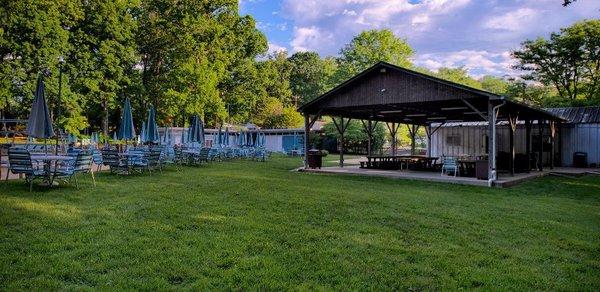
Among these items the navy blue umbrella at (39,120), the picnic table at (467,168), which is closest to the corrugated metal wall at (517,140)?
the picnic table at (467,168)

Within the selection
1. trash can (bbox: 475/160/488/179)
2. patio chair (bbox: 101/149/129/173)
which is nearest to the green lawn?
patio chair (bbox: 101/149/129/173)

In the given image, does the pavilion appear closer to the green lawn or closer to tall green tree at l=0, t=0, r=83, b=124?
the green lawn

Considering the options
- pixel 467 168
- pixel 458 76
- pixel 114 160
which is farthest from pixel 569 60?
pixel 114 160

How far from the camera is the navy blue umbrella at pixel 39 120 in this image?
31.6 ft

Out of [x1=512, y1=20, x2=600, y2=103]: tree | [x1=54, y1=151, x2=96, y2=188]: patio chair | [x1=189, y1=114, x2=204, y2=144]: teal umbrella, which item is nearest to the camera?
[x1=54, y1=151, x2=96, y2=188]: patio chair

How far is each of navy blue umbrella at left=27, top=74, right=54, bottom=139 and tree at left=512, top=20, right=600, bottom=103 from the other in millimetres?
31036

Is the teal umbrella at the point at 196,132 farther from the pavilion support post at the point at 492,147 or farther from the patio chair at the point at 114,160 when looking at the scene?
the pavilion support post at the point at 492,147

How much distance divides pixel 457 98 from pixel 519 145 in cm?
1173

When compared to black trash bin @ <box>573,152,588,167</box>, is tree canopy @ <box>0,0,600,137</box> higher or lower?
higher

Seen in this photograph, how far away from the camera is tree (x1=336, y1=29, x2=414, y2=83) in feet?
138

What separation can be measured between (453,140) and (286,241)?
72.7ft

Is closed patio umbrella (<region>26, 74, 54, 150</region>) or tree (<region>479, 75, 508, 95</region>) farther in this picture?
tree (<region>479, 75, 508, 95</region>)

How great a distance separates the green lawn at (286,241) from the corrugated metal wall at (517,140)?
1472 cm

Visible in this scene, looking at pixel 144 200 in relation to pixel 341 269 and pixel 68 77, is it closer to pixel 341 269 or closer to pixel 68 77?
pixel 341 269
